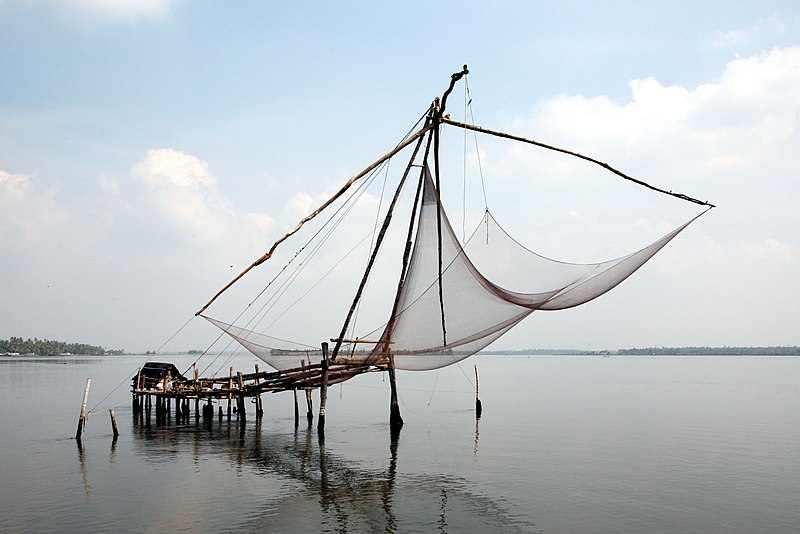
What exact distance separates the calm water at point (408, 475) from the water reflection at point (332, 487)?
0.06 meters

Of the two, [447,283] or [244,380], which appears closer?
[447,283]

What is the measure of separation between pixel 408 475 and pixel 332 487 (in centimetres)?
232

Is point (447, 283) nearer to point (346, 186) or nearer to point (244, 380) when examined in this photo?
point (346, 186)

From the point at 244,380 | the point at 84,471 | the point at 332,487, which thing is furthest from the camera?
the point at 244,380

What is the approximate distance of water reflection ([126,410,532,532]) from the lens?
12.4m

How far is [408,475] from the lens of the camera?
16.7 meters

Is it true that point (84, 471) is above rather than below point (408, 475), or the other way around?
above

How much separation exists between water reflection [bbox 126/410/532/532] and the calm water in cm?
6

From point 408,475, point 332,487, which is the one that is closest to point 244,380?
point 408,475

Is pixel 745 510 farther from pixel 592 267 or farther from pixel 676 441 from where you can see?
pixel 676 441

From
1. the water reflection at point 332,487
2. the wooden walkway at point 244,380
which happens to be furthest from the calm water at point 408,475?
the wooden walkway at point 244,380

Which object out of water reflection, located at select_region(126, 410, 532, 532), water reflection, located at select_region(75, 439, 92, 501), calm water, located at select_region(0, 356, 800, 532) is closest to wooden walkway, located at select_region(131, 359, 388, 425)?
calm water, located at select_region(0, 356, 800, 532)

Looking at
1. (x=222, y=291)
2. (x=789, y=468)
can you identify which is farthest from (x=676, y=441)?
(x=222, y=291)

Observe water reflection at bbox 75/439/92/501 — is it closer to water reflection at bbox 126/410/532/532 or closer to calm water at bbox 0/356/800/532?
calm water at bbox 0/356/800/532
